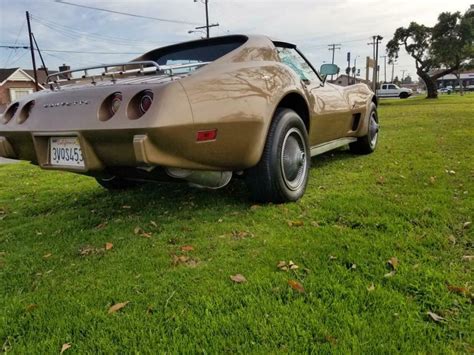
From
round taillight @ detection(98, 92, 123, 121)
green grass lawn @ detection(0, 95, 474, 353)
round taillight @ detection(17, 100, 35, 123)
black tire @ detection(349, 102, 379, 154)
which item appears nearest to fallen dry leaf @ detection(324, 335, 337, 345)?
green grass lawn @ detection(0, 95, 474, 353)

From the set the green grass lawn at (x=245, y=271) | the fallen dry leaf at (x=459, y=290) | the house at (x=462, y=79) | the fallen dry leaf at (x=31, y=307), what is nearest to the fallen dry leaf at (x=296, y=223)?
the green grass lawn at (x=245, y=271)

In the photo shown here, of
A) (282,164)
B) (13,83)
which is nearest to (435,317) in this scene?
(282,164)

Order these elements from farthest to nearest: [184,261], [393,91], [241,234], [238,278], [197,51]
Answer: [393,91] < [197,51] < [241,234] < [184,261] < [238,278]

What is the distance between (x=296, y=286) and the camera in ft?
7.21

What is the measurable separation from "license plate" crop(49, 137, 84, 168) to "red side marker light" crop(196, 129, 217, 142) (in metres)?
0.81

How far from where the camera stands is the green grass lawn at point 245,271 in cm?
185

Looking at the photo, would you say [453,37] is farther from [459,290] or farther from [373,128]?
[459,290]

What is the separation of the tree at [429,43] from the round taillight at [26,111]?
1513 inches

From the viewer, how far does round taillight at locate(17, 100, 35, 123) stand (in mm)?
3303

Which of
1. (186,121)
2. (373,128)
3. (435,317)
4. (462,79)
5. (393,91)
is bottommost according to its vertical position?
(462,79)

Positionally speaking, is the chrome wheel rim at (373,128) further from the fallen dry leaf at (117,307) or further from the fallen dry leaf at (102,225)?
the fallen dry leaf at (117,307)

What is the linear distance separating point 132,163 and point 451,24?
129 feet

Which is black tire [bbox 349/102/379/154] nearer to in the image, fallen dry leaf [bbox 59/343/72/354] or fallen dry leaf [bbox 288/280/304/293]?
fallen dry leaf [bbox 288/280/304/293]

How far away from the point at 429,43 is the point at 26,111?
1558 inches
